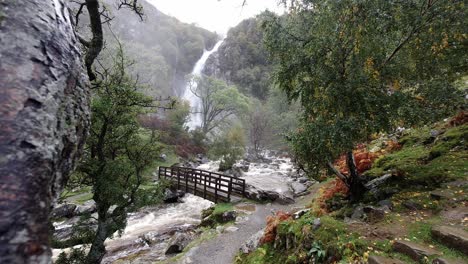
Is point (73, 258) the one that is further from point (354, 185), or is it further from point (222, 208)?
point (354, 185)

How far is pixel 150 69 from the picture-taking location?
4109 centimetres

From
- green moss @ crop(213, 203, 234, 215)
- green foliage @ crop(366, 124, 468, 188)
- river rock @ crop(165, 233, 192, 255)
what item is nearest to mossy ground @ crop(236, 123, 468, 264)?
green foliage @ crop(366, 124, 468, 188)

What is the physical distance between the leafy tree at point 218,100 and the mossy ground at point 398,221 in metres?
28.3

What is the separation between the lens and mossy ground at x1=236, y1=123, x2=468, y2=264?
15.1ft

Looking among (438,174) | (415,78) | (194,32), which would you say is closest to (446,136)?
(438,174)

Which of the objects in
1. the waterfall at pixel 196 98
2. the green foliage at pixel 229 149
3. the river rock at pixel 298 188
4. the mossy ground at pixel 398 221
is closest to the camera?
the mossy ground at pixel 398 221

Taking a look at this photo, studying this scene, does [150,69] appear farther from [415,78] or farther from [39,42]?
[39,42]

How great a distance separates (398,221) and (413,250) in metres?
1.13

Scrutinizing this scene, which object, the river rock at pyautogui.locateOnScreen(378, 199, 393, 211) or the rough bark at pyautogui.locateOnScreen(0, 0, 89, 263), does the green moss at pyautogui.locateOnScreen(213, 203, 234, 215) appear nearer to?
the river rock at pyautogui.locateOnScreen(378, 199, 393, 211)

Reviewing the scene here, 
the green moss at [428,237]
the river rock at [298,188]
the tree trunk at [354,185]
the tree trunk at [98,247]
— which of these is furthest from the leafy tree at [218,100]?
the green moss at [428,237]

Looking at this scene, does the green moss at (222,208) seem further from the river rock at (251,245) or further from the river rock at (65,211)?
the river rock at (65,211)

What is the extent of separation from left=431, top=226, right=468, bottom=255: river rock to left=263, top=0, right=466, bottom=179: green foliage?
1971mm

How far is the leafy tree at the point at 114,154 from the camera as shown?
7090 millimetres

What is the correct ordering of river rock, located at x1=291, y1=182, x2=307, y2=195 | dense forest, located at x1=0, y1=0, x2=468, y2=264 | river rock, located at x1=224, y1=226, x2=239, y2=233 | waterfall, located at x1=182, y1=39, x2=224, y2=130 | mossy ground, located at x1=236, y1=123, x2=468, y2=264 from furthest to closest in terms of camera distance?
1. waterfall, located at x1=182, y1=39, x2=224, y2=130
2. river rock, located at x1=291, y1=182, x2=307, y2=195
3. river rock, located at x1=224, y1=226, x2=239, y2=233
4. mossy ground, located at x1=236, y1=123, x2=468, y2=264
5. dense forest, located at x1=0, y1=0, x2=468, y2=264
